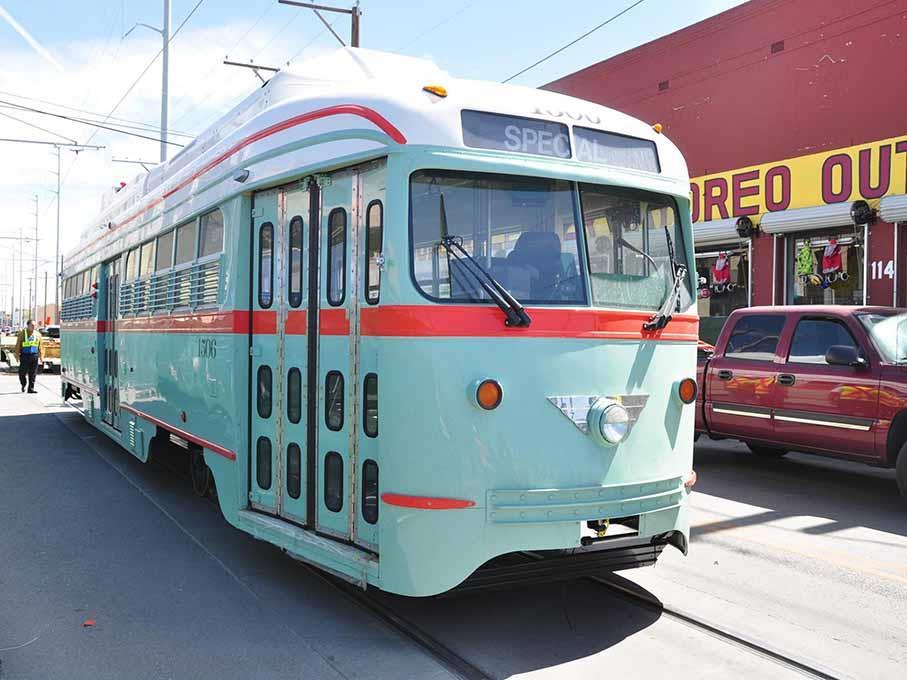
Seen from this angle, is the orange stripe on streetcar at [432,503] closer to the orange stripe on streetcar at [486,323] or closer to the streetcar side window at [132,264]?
the orange stripe on streetcar at [486,323]

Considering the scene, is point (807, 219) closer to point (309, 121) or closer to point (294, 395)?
point (309, 121)

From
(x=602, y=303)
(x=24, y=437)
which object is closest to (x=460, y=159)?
(x=602, y=303)

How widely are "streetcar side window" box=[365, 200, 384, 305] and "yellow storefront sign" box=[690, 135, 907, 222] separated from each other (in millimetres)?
12755

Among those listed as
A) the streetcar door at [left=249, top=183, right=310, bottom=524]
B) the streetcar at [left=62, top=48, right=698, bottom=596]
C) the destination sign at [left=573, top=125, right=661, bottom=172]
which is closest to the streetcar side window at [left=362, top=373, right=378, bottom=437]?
the streetcar at [left=62, top=48, right=698, bottom=596]

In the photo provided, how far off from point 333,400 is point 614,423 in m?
1.67

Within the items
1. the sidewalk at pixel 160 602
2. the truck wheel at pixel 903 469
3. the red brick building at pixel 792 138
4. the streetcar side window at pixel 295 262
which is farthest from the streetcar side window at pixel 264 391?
the red brick building at pixel 792 138

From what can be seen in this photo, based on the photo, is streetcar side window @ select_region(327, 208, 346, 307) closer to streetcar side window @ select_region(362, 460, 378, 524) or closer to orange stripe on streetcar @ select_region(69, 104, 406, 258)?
orange stripe on streetcar @ select_region(69, 104, 406, 258)

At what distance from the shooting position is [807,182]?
16.3 m

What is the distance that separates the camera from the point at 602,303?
4.92 m

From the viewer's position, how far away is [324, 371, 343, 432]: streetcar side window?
509 centimetres

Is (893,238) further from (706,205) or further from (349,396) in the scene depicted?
(349,396)

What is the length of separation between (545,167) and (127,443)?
6.95 m

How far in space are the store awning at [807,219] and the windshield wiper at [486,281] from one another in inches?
497

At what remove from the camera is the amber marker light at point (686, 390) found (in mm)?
5184
